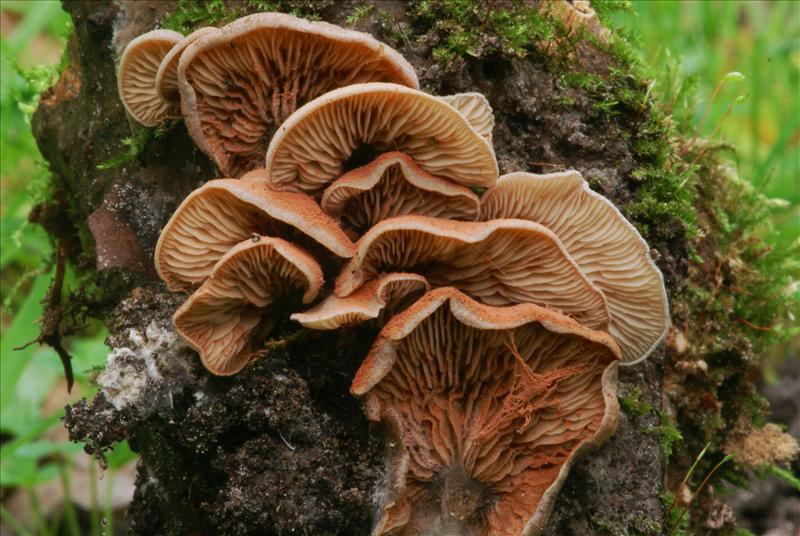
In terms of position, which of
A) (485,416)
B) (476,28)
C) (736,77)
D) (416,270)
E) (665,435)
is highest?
(736,77)

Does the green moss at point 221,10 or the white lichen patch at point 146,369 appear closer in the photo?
the white lichen patch at point 146,369

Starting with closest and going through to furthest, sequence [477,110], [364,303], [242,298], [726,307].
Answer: [364,303] < [242,298] < [477,110] < [726,307]

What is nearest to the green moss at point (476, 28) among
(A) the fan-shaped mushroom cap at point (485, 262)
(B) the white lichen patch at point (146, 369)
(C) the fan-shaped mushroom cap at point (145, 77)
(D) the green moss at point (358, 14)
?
(D) the green moss at point (358, 14)

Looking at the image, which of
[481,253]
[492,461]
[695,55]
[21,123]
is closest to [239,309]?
[481,253]

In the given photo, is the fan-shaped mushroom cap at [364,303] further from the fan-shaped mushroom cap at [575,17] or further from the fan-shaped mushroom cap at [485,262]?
the fan-shaped mushroom cap at [575,17]

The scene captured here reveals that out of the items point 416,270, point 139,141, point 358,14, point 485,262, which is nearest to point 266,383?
point 416,270

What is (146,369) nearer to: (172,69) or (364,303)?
(364,303)

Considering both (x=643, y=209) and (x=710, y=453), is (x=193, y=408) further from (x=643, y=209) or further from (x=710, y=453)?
(x=710, y=453)

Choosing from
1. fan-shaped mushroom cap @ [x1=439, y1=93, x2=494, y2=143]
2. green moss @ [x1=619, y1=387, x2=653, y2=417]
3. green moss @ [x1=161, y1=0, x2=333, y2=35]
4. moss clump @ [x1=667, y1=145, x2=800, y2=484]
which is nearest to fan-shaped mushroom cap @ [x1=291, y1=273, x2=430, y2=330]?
fan-shaped mushroom cap @ [x1=439, y1=93, x2=494, y2=143]
